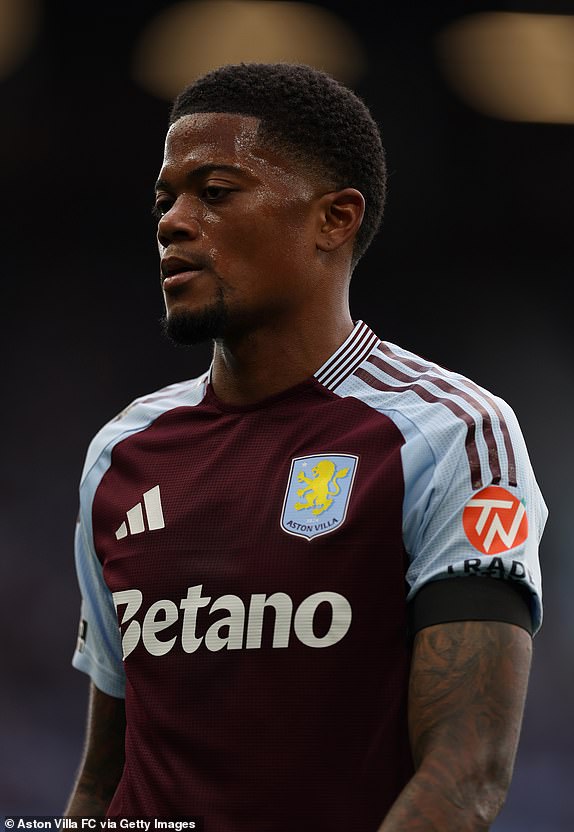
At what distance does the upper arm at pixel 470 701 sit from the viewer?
1.65 meters

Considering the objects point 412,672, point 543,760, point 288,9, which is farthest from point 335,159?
point 543,760

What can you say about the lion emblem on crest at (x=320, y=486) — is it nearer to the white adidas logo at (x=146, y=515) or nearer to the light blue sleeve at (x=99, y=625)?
the white adidas logo at (x=146, y=515)

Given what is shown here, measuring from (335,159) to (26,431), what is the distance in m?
5.10

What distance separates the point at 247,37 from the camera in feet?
21.3

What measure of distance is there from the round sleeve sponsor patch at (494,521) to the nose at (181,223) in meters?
0.70

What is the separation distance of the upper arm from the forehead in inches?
35.4

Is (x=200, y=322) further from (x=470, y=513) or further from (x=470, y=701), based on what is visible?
(x=470, y=701)

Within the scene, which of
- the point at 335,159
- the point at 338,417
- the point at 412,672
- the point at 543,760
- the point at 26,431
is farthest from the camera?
the point at 26,431

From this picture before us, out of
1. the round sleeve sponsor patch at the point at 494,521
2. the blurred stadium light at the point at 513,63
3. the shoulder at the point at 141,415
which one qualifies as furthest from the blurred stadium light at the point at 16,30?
the round sleeve sponsor patch at the point at 494,521

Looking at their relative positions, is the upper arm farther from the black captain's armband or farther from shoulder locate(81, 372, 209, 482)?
shoulder locate(81, 372, 209, 482)

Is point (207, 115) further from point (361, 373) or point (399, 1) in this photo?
→ point (399, 1)

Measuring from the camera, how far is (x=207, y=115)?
2156mm

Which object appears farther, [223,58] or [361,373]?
[223,58]

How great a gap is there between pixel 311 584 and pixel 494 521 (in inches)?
11.8
